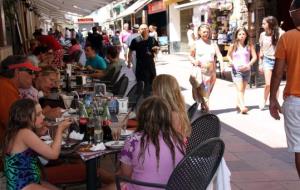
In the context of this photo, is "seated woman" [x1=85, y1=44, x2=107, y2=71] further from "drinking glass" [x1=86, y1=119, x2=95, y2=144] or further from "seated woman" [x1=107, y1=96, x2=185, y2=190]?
"seated woman" [x1=107, y1=96, x2=185, y2=190]

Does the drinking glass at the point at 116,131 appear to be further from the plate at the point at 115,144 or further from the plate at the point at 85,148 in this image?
the plate at the point at 85,148

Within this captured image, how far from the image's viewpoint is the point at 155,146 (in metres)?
2.79

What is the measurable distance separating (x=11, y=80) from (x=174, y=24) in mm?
24051

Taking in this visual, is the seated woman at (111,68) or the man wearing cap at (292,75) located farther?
the seated woman at (111,68)

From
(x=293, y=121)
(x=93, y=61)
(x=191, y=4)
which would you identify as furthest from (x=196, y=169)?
(x=191, y=4)

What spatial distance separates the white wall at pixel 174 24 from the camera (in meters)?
26.9

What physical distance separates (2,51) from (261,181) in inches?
211

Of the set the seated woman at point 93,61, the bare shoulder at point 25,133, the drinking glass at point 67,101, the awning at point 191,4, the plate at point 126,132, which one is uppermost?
the awning at point 191,4

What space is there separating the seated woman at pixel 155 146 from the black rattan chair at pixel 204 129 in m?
0.69

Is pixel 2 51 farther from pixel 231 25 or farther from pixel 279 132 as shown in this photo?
pixel 231 25

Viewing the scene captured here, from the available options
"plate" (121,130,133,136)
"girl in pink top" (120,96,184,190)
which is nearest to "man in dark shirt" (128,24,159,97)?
"plate" (121,130,133,136)

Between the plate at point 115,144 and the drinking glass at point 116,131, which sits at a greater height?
the drinking glass at point 116,131

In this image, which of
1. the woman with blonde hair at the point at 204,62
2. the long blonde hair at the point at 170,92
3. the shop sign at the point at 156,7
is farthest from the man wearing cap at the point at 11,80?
the shop sign at the point at 156,7

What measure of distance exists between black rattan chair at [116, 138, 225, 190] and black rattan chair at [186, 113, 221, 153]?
2.25ft
